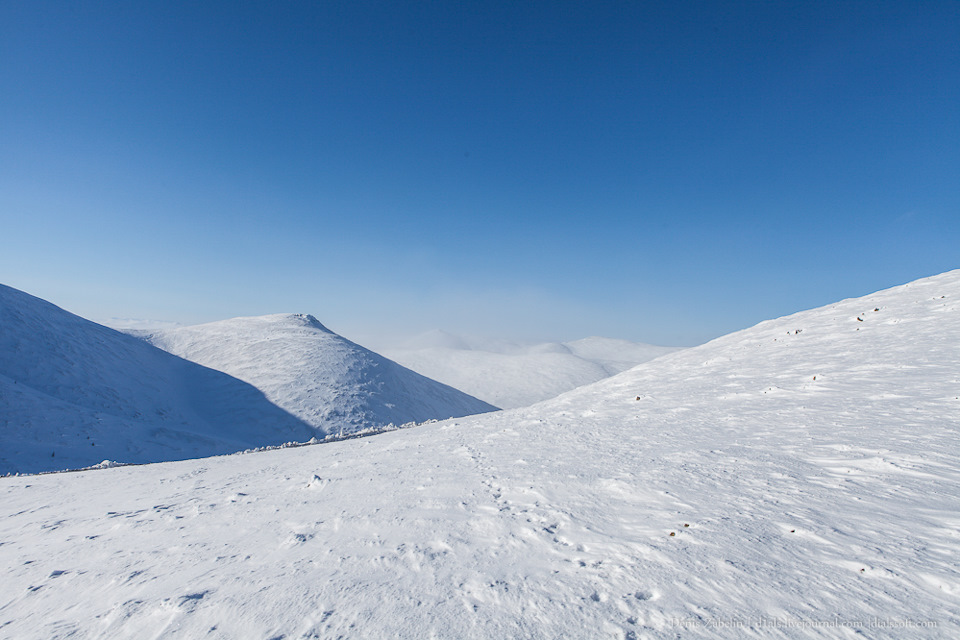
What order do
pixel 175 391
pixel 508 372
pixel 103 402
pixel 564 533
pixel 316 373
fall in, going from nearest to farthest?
pixel 564 533, pixel 103 402, pixel 175 391, pixel 316 373, pixel 508 372

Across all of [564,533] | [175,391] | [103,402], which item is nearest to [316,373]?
[175,391]

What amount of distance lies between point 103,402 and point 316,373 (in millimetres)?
14949

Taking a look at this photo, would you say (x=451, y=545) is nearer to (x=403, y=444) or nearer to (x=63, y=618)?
(x=63, y=618)

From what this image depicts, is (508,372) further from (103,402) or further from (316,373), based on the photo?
(103,402)

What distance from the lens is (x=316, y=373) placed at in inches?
1551

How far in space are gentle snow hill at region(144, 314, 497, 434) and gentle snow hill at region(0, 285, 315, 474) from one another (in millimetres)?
1966

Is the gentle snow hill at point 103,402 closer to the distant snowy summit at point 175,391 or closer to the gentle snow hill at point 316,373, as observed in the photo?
the distant snowy summit at point 175,391

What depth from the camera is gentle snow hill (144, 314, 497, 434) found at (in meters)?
34.8

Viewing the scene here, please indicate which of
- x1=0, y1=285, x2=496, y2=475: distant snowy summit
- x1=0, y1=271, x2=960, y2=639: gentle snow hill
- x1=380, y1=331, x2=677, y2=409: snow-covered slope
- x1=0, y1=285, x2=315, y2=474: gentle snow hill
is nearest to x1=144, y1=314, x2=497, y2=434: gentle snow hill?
x1=0, y1=285, x2=496, y2=475: distant snowy summit

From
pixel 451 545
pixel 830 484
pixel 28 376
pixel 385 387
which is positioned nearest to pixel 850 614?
pixel 830 484

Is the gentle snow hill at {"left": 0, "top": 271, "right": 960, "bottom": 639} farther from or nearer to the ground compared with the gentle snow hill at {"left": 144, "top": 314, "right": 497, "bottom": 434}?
nearer to the ground

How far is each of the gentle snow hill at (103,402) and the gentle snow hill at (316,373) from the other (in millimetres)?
1966

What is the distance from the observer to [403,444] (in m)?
9.12

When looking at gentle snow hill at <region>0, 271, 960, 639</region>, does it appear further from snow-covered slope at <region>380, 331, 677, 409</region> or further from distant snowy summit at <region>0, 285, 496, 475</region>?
snow-covered slope at <region>380, 331, 677, 409</region>
